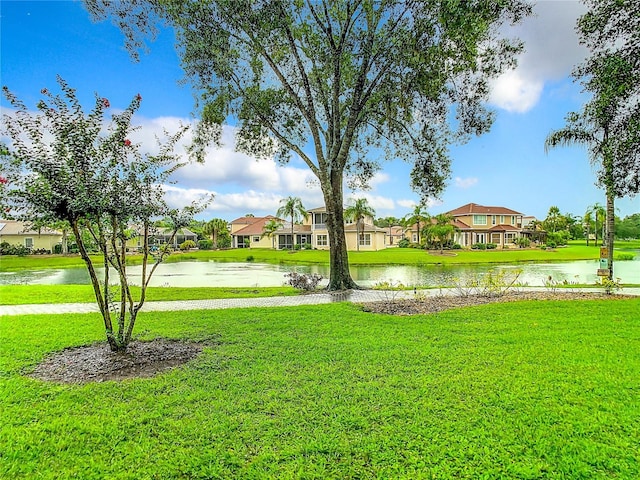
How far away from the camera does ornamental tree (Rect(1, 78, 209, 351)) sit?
15.1 ft

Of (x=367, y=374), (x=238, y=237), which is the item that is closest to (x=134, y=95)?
(x=367, y=374)

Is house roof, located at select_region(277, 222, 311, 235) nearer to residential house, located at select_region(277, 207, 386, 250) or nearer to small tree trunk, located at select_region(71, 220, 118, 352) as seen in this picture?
residential house, located at select_region(277, 207, 386, 250)

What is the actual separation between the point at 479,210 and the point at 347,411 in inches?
1985

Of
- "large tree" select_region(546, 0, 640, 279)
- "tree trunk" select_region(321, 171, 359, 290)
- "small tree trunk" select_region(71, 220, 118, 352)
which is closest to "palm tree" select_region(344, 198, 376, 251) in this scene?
"tree trunk" select_region(321, 171, 359, 290)

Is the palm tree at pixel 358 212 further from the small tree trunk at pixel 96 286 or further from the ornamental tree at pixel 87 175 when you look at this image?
the small tree trunk at pixel 96 286

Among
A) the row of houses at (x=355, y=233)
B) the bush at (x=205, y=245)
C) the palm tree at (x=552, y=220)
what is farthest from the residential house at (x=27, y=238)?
the palm tree at (x=552, y=220)

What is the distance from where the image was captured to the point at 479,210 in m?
49.7

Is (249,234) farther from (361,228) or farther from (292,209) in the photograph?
(361,228)

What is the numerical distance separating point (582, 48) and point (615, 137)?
2761mm

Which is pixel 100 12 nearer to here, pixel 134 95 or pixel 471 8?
pixel 134 95

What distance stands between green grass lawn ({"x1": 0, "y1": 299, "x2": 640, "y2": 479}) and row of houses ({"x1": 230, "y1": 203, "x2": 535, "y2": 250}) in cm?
3889

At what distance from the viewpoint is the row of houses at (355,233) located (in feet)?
138

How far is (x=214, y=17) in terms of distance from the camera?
11.1 m

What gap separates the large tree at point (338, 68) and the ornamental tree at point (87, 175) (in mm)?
7142
